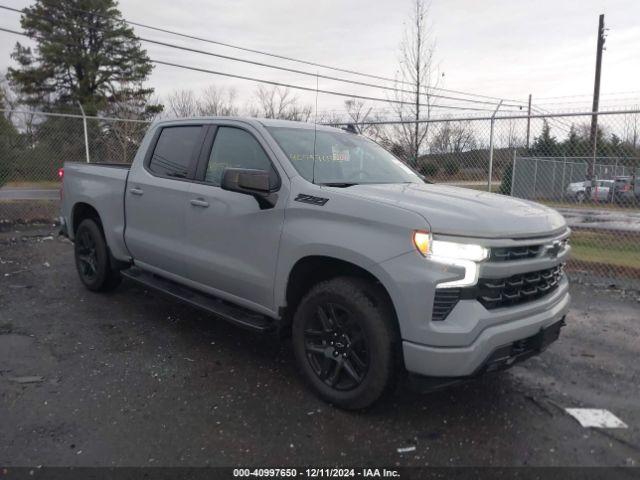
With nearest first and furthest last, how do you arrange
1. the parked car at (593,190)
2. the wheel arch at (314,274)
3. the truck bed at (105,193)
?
the wheel arch at (314,274) → the truck bed at (105,193) → the parked car at (593,190)

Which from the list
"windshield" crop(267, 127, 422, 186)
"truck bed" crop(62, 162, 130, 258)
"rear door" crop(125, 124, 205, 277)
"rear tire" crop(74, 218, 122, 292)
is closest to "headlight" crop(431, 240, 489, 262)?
"windshield" crop(267, 127, 422, 186)

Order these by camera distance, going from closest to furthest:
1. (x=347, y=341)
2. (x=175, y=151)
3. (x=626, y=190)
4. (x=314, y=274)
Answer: (x=347, y=341) → (x=314, y=274) → (x=175, y=151) → (x=626, y=190)

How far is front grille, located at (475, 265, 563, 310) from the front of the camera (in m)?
2.85

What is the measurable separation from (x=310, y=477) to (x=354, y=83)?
77.3 ft

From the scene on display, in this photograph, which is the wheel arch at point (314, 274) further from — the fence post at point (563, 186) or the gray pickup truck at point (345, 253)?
the fence post at point (563, 186)

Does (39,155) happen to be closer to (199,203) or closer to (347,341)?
(199,203)

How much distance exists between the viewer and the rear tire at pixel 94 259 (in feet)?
17.9

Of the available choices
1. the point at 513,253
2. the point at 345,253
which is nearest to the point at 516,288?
the point at 513,253

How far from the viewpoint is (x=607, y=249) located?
864 centimetres

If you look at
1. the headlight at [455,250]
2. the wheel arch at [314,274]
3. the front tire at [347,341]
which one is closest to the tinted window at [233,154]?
the wheel arch at [314,274]

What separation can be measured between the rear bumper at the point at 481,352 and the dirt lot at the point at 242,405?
443 mm

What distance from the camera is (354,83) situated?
963 inches

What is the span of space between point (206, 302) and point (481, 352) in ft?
7.41

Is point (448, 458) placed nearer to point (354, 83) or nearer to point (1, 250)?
point (1, 250)
